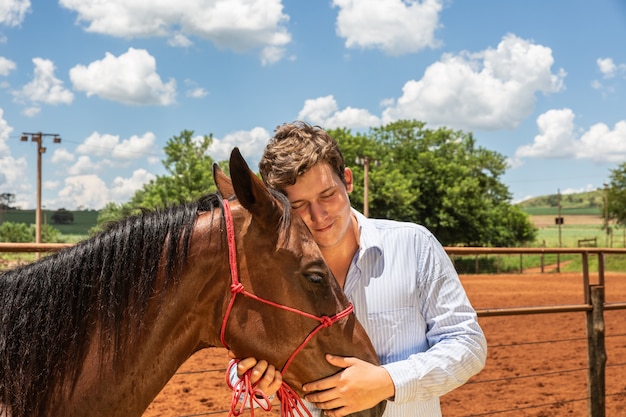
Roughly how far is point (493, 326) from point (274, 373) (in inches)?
413

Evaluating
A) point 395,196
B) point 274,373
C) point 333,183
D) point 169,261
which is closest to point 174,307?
point 169,261

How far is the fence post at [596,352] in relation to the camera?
455 cm

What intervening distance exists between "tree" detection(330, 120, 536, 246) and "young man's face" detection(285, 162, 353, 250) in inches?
1248

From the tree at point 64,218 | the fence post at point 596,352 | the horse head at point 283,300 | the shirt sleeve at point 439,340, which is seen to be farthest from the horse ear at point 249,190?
the tree at point 64,218

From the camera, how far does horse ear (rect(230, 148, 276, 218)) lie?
1491 millimetres

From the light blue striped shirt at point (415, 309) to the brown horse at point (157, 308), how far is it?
0.23m

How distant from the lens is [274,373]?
1.58 metres

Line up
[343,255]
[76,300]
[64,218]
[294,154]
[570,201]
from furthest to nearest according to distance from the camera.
Answer: [570,201] → [64,218] → [343,255] → [294,154] → [76,300]

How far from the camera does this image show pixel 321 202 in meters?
1.91

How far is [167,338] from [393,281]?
0.77m

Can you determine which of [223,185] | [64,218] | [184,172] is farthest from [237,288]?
[64,218]

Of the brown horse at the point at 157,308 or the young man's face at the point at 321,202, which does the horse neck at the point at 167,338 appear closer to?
the brown horse at the point at 157,308

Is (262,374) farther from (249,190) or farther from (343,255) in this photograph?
(343,255)

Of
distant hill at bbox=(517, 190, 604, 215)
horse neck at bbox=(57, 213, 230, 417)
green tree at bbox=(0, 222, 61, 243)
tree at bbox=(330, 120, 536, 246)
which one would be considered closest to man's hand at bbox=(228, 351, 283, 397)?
horse neck at bbox=(57, 213, 230, 417)
